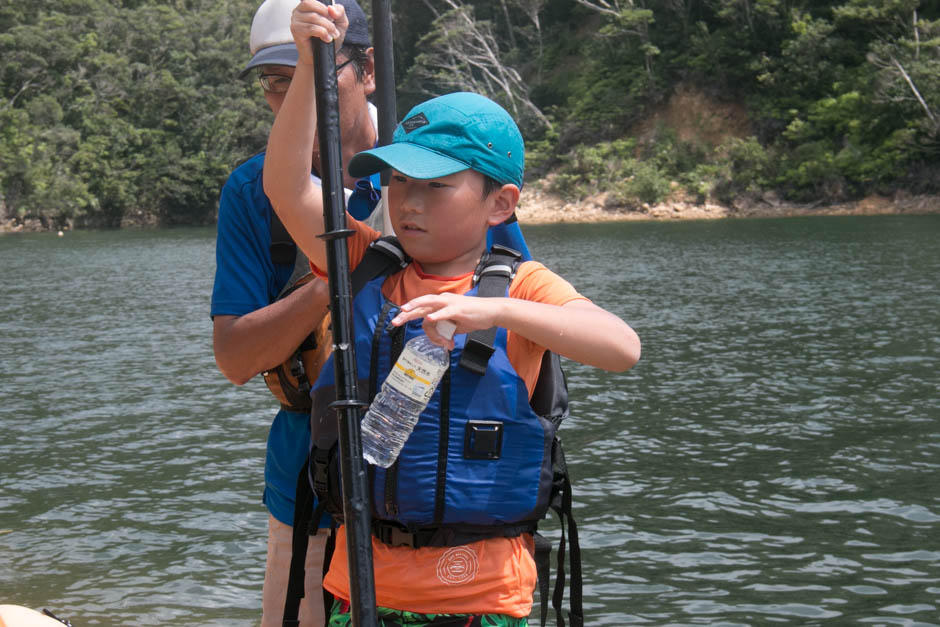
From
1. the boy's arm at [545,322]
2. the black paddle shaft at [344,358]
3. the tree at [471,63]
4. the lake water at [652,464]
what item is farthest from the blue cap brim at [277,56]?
the tree at [471,63]

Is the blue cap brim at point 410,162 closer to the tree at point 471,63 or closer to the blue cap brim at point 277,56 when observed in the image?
the blue cap brim at point 277,56

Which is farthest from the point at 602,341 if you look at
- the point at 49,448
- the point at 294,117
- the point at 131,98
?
the point at 131,98

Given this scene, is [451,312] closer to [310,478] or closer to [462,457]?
[462,457]

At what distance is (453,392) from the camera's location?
2.21 m

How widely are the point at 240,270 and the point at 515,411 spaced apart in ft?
2.76

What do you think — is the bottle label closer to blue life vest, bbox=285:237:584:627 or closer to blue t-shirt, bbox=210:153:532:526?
blue life vest, bbox=285:237:584:627

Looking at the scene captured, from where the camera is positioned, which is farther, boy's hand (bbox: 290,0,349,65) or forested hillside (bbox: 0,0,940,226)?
forested hillside (bbox: 0,0,940,226)

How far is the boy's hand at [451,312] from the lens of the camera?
193 cm

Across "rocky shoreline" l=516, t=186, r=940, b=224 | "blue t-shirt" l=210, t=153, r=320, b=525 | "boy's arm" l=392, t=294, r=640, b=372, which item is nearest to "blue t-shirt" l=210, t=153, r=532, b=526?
"blue t-shirt" l=210, t=153, r=320, b=525

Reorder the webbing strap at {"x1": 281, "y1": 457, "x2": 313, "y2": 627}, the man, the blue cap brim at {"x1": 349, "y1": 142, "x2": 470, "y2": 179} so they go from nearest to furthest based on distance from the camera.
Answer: the blue cap brim at {"x1": 349, "y1": 142, "x2": 470, "y2": 179}, the webbing strap at {"x1": 281, "y1": 457, "x2": 313, "y2": 627}, the man

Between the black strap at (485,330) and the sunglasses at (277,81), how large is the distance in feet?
2.48

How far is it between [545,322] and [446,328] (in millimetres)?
214

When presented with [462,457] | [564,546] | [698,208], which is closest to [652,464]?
[564,546]

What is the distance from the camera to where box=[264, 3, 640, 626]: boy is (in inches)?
86.1
